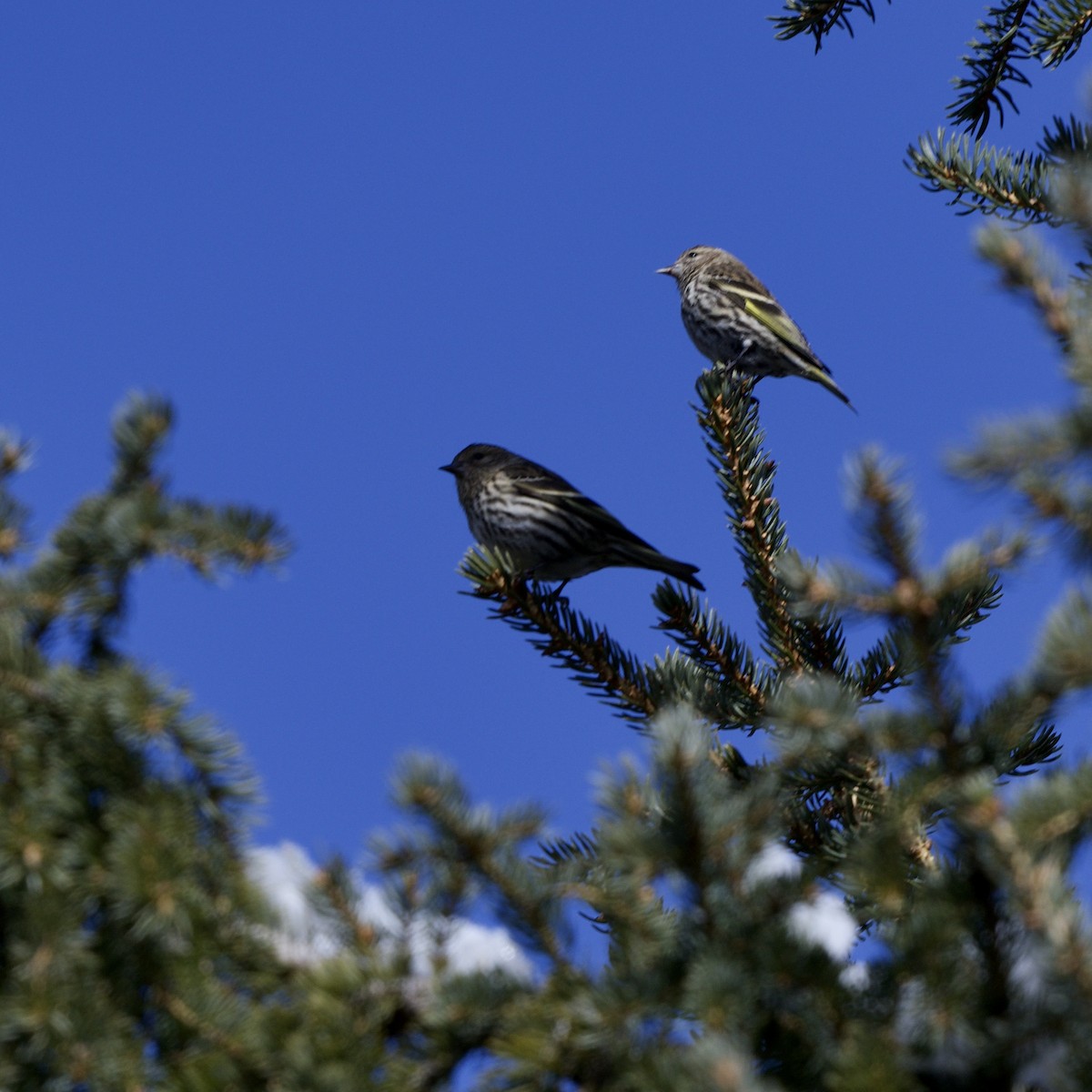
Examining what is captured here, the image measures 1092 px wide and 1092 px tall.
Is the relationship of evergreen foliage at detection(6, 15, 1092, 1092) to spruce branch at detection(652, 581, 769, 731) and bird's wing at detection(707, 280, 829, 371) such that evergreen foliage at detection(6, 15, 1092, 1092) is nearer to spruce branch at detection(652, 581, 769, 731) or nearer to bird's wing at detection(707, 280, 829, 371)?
spruce branch at detection(652, 581, 769, 731)

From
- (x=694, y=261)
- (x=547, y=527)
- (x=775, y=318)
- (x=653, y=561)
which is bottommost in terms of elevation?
(x=653, y=561)

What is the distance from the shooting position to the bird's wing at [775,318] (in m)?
9.19

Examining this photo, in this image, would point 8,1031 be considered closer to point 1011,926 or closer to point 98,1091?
point 98,1091

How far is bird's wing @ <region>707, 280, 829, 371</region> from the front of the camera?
9.19 meters

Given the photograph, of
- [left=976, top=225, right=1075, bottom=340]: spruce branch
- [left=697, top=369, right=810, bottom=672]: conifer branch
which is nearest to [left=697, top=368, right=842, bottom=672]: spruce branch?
[left=697, top=369, right=810, bottom=672]: conifer branch

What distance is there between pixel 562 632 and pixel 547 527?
215 cm

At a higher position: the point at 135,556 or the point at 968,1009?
the point at 135,556

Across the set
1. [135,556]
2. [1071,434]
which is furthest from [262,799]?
[1071,434]

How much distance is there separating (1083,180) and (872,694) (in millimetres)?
2146

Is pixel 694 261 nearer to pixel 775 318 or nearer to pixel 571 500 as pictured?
pixel 775 318

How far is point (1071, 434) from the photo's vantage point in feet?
7.86

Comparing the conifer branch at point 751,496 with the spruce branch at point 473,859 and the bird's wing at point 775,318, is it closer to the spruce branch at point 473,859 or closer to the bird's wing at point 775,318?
the spruce branch at point 473,859

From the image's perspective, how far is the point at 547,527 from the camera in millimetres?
6816

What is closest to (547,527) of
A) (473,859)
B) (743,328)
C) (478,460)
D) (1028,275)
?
(478,460)
